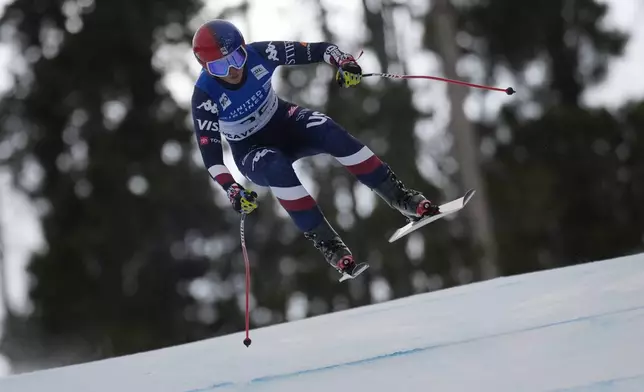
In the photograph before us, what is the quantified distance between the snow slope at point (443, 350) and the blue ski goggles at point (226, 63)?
156 cm

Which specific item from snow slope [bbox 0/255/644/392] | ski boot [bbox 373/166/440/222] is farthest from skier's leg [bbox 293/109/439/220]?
snow slope [bbox 0/255/644/392]

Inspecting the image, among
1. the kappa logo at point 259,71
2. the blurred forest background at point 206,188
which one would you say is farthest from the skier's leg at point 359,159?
the blurred forest background at point 206,188

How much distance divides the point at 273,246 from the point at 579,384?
15.3m

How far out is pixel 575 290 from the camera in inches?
201

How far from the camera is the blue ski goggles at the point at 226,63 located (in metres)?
5.03

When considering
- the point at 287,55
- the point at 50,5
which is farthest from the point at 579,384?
the point at 50,5

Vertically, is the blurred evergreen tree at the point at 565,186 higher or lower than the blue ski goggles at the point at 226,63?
lower

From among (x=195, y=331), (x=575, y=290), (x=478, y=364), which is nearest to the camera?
(x=478, y=364)

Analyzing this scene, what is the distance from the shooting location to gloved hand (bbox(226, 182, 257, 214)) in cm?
495

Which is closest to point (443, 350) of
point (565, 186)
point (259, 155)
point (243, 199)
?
point (243, 199)

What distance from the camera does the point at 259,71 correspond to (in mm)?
5270

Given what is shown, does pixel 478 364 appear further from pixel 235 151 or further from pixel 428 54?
pixel 428 54

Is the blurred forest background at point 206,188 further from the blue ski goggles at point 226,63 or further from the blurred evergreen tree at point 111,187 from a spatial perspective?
the blue ski goggles at point 226,63

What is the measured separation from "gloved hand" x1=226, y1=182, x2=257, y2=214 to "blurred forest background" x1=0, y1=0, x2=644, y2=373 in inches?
423
